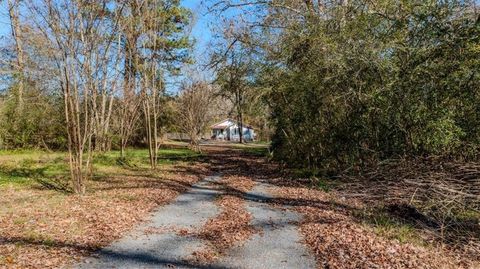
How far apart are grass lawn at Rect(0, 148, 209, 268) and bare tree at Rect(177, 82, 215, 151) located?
565 inches

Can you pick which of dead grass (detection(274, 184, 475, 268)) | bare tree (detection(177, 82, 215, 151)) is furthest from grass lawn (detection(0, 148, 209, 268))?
bare tree (detection(177, 82, 215, 151))

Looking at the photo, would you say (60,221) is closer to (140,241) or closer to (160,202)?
(140,241)

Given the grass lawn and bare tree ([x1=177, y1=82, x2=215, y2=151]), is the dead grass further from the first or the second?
bare tree ([x1=177, y1=82, x2=215, y2=151])

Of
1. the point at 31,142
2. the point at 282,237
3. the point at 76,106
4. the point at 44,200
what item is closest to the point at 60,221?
the point at 44,200

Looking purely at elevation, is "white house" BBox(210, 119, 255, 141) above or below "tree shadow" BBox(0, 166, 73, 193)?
above

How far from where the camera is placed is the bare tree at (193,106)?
3216 cm

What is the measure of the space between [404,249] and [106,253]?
4668 mm

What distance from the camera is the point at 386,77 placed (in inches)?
446

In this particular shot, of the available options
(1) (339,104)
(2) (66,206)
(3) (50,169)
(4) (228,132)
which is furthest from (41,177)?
(4) (228,132)

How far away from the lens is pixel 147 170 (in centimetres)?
1762

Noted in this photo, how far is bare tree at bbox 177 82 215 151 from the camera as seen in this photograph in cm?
3216

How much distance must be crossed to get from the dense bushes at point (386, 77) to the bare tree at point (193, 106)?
16917 mm

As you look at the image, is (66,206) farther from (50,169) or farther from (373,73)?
(373,73)

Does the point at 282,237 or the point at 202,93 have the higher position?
the point at 202,93
